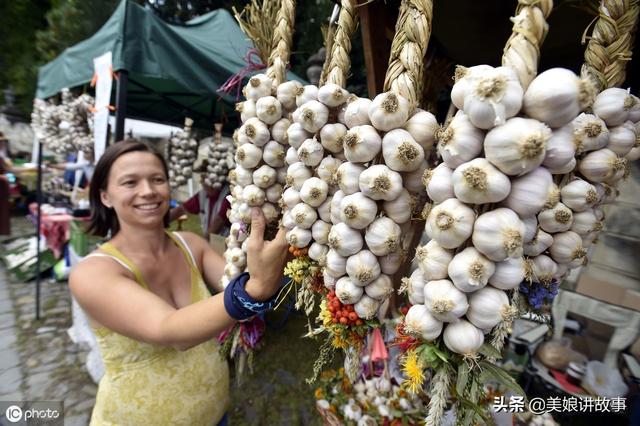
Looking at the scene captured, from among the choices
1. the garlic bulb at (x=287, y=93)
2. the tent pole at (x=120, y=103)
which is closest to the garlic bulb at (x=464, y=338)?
the garlic bulb at (x=287, y=93)

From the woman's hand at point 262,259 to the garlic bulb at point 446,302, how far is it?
0.45 meters

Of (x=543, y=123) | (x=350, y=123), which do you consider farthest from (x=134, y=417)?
(x=543, y=123)

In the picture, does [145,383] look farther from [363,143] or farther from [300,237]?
[363,143]

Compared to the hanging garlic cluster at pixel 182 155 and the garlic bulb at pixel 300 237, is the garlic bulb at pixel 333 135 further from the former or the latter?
the hanging garlic cluster at pixel 182 155

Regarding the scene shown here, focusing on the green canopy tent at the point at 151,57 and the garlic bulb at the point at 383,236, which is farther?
the green canopy tent at the point at 151,57

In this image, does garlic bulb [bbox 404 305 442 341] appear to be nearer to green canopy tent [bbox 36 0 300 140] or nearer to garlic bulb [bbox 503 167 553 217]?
garlic bulb [bbox 503 167 553 217]

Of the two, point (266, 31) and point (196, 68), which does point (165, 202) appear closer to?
point (266, 31)

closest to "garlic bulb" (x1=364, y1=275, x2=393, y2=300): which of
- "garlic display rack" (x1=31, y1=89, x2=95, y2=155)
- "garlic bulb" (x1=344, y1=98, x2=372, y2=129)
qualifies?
"garlic bulb" (x1=344, y1=98, x2=372, y2=129)

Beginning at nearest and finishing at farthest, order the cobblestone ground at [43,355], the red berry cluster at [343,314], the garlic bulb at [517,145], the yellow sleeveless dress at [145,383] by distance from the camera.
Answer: the garlic bulb at [517,145] → the red berry cluster at [343,314] → the yellow sleeveless dress at [145,383] → the cobblestone ground at [43,355]

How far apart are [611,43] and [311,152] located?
0.74 meters

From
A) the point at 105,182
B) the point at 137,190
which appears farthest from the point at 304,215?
the point at 105,182

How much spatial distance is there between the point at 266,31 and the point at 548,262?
103 cm

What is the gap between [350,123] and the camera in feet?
2.31

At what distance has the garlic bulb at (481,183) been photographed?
50 centimetres
